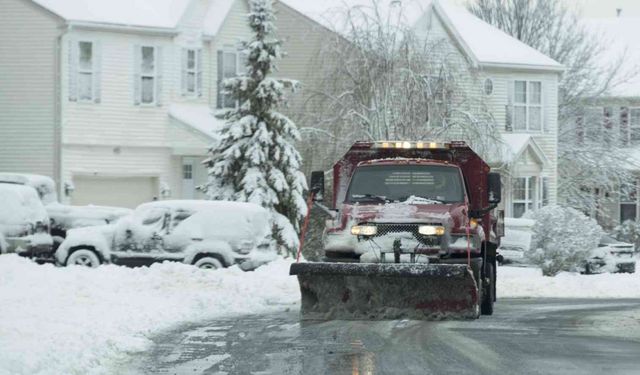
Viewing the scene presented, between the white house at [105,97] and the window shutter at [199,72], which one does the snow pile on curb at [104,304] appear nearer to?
the white house at [105,97]

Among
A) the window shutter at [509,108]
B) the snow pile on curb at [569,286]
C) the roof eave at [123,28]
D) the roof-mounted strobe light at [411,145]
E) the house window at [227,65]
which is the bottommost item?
the snow pile on curb at [569,286]

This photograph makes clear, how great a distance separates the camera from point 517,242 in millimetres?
32281

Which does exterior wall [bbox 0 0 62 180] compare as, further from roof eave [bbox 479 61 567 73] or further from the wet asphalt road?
the wet asphalt road

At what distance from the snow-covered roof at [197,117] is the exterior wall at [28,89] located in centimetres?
362

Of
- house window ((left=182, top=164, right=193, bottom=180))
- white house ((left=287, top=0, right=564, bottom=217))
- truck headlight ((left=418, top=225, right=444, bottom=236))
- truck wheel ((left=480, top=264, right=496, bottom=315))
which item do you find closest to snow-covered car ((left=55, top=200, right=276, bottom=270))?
truck wheel ((left=480, top=264, right=496, bottom=315))

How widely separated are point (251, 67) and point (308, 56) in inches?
267

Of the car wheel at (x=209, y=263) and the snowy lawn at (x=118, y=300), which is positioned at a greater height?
the car wheel at (x=209, y=263)

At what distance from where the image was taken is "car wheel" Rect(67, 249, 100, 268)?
2623 centimetres

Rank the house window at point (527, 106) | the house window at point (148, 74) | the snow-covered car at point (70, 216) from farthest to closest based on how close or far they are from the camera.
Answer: the house window at point (527, 106), the house window at point (148, 74), the snow-covered car at point (70, 216)

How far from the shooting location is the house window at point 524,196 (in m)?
45.8

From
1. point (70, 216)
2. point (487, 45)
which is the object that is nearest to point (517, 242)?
point (70, 216)

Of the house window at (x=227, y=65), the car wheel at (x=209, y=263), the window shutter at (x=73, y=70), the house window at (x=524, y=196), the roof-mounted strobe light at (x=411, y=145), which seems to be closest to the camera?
the roof-mounted strobe light at (x=411, y=145)

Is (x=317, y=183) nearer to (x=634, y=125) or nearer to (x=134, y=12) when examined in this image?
(x=134, y=12)

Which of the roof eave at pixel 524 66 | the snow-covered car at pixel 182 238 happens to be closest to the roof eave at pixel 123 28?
the roof eave at pixel 524 66
